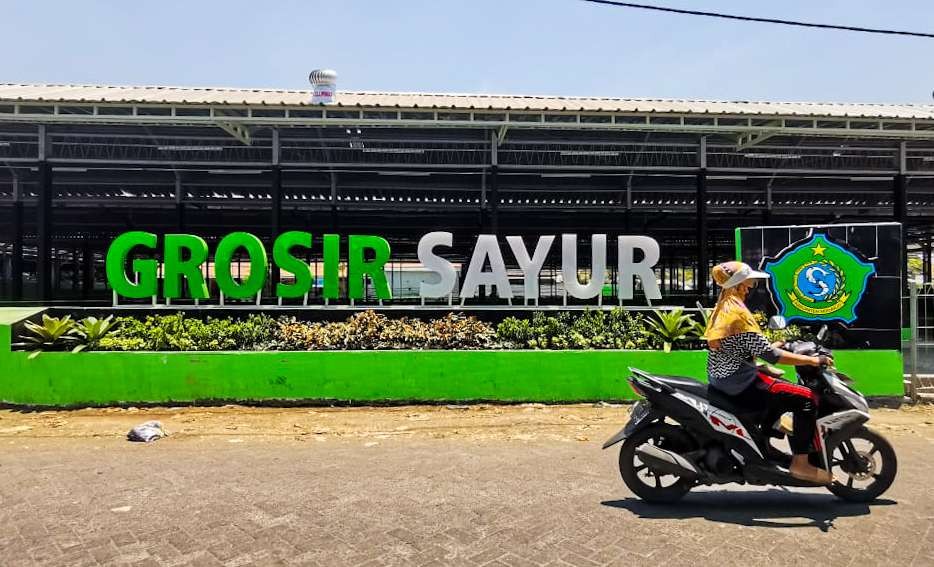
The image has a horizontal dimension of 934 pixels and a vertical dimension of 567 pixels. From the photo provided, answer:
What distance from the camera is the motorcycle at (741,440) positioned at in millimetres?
4016

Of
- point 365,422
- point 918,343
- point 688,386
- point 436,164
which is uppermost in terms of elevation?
point 436,164

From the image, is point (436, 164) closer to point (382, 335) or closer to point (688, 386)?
point (382, 335)

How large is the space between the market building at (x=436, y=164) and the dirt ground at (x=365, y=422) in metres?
3.37

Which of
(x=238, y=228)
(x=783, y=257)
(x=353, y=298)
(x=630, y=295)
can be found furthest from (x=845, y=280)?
(x=238, y=228)

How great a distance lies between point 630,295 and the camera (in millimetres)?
9625

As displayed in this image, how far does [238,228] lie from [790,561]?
23940 mm

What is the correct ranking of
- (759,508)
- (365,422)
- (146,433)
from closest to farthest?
(759,508) < (146,433) < (365,422)

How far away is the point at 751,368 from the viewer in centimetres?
401

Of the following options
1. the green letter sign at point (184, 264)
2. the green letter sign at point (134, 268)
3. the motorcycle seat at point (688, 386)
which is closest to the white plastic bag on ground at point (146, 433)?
the green letter sign at point (184, 264)

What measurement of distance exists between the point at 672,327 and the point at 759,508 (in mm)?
4626

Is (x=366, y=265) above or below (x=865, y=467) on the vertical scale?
above

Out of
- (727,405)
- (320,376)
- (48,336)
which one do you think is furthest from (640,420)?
(48,336)

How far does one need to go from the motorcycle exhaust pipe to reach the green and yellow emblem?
544cm

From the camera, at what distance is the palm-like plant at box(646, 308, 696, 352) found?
8625mm
